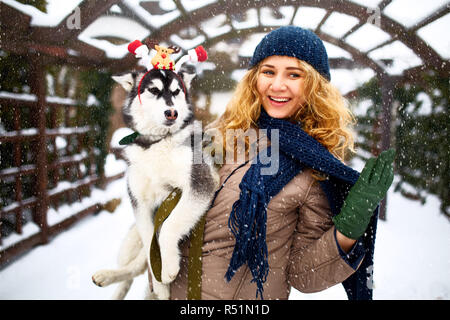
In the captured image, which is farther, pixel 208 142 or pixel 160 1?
pixel 160 1

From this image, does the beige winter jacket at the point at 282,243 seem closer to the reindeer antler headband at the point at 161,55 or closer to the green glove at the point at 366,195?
the green glove at the point at 366,195

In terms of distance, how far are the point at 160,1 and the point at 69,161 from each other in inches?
71.6

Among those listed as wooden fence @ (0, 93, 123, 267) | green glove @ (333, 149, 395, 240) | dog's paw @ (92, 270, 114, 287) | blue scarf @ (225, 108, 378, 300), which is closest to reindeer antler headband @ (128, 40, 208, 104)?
blue scarf @ (225, 108, 378, 300)

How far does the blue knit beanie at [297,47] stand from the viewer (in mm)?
921

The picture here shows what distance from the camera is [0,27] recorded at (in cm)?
170

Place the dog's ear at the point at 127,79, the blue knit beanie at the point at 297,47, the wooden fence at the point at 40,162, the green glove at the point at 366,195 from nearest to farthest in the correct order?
the green glove at the point at 366,195 → the blue knit beanie at the point at 297,47 → the dog's ear at the point at 127,79 → the wooden fence at the point at 40,162

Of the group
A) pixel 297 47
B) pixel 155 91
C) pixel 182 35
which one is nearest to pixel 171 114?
pixel 155 91

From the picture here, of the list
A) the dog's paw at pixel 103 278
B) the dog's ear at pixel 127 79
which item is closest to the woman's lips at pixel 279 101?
the dog's ear at pixel 127 79

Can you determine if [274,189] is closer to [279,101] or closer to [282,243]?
[282,243]

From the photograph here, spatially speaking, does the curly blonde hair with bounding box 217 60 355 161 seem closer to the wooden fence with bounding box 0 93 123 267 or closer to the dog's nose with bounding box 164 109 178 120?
the dog's nose with bounding box 164 109 178 120

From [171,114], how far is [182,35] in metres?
1.53

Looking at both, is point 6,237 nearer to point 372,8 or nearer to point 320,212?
point 320,212

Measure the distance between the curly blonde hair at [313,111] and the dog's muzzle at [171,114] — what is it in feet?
0.84
